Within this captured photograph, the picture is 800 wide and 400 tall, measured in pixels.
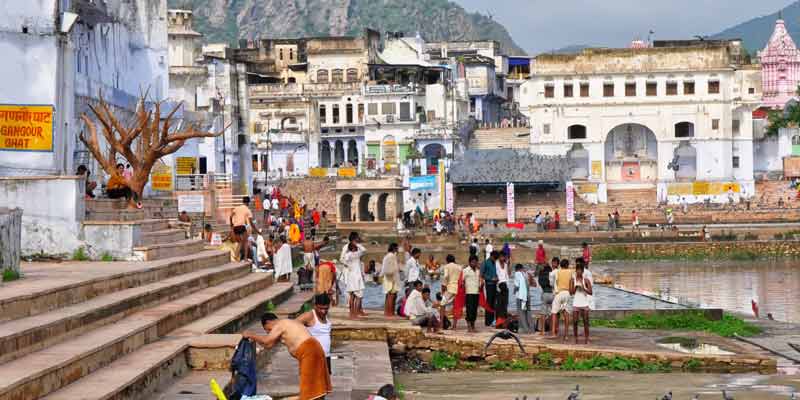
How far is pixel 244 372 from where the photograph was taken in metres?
12.5

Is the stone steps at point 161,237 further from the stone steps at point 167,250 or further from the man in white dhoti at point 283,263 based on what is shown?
the man in white dhoti at point 283,263

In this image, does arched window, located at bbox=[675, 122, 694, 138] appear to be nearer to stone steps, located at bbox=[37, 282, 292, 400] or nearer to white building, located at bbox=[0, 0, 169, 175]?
white building, located at bbox=[0, 0, 169, 175]

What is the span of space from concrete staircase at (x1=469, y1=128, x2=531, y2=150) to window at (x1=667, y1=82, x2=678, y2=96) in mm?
7894

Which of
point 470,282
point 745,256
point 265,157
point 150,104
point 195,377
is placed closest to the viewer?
point 195,377

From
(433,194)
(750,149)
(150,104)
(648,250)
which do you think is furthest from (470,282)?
(750,149)

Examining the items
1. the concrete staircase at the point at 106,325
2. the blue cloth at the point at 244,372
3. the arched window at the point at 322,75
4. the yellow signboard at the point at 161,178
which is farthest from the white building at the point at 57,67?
the arched window at the point at 322,75

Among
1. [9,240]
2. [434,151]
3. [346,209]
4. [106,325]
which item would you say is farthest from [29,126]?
[434,151]

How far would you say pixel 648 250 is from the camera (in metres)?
53.4

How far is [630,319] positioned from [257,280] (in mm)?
6600

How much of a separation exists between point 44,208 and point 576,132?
184ft

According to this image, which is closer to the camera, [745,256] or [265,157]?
[745,256]

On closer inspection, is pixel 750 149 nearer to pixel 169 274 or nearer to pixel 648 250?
pixel 648 250

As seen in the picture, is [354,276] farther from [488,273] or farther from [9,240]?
[9,240]

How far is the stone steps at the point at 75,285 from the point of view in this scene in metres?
13.1
